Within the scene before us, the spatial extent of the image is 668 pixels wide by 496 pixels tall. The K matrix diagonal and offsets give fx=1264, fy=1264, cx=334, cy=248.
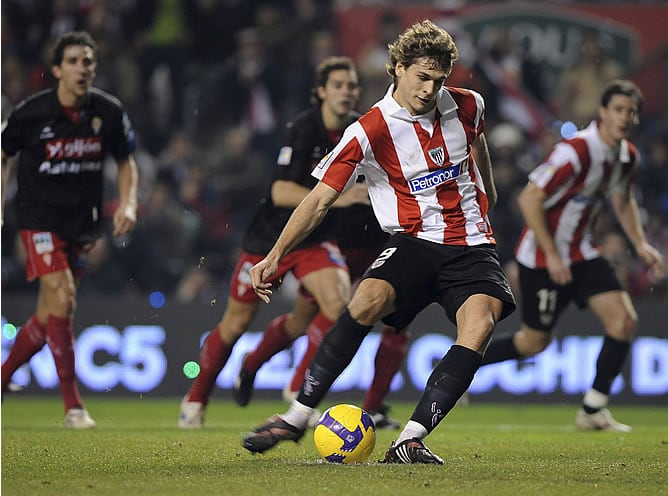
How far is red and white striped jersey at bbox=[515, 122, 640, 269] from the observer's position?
8.95 meters

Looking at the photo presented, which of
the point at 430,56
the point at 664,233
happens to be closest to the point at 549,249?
the point at 430,56

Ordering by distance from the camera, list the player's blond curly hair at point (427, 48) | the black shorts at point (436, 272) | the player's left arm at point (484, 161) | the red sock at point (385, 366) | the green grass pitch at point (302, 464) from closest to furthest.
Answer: the green grass pitch at point (302, 464) < the player's blond curly hair at point (427, 48) < the black shorts at point (436, 272) < the player's left arm at point (484, 161) < the red sock at point (385, 366)

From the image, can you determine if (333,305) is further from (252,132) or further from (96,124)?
(252,132)

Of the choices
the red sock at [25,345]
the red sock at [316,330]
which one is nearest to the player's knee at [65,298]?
the red sock at [25,345]

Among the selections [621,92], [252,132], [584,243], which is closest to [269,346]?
[584,243]

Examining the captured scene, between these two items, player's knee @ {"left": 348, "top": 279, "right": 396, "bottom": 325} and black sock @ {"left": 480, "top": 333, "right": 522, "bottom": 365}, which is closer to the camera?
player's knee @ {"left": 348, "top": 279, "right": 396, "bottom": 325}

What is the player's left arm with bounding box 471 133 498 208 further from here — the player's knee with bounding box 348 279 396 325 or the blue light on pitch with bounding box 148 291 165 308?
the blue light on pitch with bounding box 148 291 165 308

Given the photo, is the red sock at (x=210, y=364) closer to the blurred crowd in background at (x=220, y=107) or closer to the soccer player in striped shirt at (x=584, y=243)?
the soccer player in striped shirt at (x=584, y=243)

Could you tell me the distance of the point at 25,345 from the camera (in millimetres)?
8680

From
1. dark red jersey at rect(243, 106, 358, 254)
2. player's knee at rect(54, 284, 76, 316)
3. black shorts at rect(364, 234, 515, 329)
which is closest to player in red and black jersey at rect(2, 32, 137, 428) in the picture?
player's knee at rect(54, 284, 76, 316)

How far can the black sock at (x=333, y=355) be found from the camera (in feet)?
20.0

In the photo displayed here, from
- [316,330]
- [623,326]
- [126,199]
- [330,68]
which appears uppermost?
[330,68]

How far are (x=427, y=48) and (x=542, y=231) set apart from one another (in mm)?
3328

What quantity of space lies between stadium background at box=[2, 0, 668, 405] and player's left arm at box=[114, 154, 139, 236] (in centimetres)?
330
